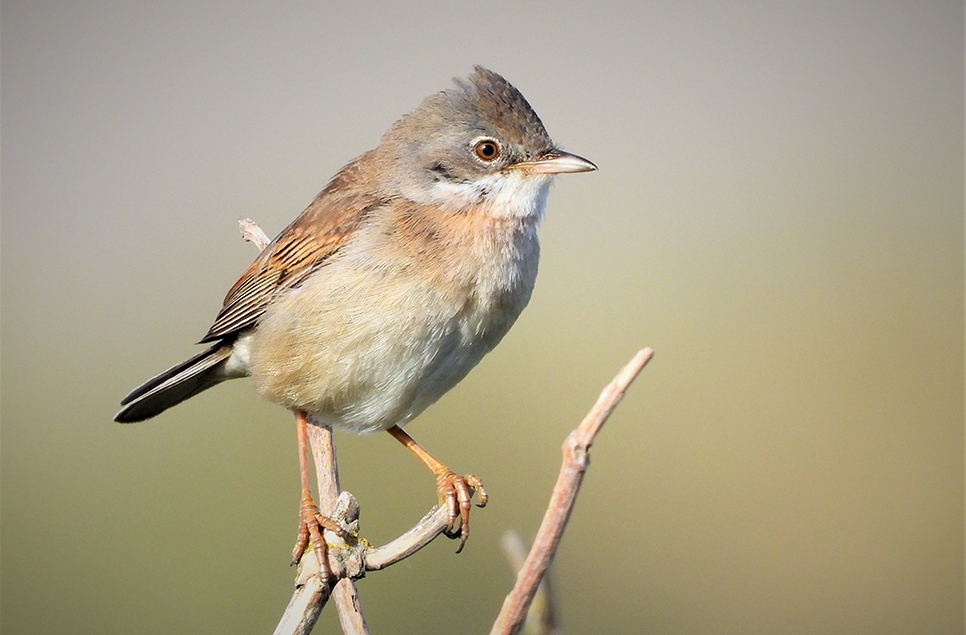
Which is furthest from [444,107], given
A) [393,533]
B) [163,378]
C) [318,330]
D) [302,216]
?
[393,533]

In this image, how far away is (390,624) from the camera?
5.57m

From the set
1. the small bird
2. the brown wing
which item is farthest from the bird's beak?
the brown wing

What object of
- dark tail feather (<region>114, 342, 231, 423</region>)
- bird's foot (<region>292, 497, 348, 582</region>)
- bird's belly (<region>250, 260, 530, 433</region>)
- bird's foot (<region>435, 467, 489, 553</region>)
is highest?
dark tail feather (<region>114, 342, 231, 423</region>)

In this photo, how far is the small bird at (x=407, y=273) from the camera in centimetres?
353

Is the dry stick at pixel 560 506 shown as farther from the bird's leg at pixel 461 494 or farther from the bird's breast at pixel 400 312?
the bird's leg at pixel 461 494

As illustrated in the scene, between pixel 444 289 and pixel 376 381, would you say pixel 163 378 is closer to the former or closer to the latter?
pixel 376 381

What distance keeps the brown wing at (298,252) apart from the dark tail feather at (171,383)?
0.45ft

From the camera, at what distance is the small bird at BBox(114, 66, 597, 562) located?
353 centimetres

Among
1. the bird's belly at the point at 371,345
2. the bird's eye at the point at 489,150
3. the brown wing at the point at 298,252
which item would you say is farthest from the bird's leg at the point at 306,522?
the bird's eye at the point at 489,150

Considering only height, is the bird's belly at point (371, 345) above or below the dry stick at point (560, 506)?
above

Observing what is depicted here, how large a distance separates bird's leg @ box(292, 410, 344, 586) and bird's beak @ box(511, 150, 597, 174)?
1382 millimetres

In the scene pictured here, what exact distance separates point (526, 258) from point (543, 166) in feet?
1.18

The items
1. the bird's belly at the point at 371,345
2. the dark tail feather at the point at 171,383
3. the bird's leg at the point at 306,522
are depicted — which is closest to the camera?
the bird's leg at the point at 306,522

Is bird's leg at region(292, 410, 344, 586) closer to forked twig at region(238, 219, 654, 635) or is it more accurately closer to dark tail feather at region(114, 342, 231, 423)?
forked twig at region(238, 219, 654, 635)
